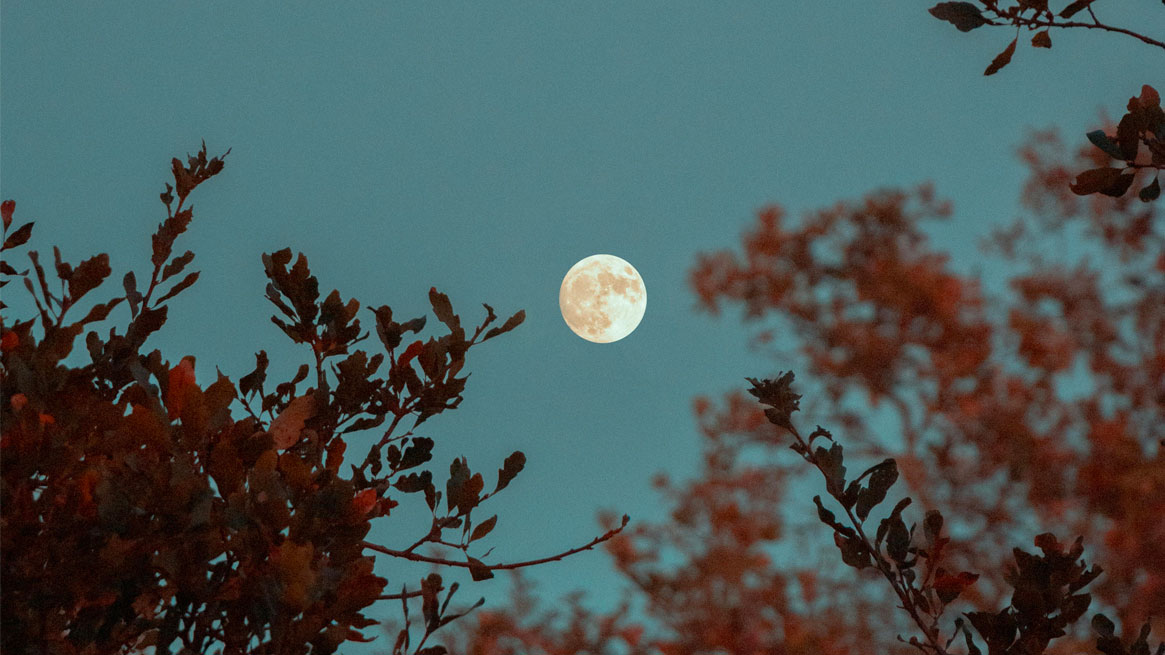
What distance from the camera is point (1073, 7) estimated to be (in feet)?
4.56

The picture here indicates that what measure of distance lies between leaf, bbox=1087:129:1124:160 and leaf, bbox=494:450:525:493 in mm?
1007

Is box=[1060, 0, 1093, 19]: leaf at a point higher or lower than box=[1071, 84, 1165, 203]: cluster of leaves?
higher

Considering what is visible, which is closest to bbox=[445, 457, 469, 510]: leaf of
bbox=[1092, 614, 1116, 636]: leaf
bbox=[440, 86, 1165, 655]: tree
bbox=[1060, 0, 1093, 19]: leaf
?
bbox=[1092, 614, 1116, 636]: leaf

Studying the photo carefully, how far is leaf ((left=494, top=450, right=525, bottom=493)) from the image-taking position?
1.44 metres

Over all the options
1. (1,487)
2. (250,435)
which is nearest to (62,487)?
(1,487)

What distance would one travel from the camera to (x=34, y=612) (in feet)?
3.12

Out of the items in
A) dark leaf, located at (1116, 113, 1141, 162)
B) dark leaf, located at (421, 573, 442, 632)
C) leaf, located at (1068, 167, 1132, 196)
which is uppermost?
dark leaf, located at (1116, 113, 1141, 162)

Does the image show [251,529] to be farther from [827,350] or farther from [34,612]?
[827,350]

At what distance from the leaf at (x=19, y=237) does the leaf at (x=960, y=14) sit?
4.98 feet

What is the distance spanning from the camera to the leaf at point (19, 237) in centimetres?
137

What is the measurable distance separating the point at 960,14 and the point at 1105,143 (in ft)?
1.04

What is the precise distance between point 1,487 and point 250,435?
0.29 m

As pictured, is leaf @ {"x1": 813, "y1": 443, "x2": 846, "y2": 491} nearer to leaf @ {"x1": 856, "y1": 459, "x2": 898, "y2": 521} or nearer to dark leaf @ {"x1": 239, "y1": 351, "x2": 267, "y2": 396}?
leaf @ {"x1": 856, "y1": 459, "x2": 898, "y2": 521}

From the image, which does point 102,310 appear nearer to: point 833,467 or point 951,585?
point 833,467
